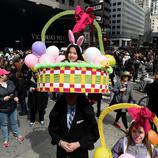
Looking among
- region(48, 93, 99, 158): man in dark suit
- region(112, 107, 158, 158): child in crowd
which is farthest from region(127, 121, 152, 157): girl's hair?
region(48, 93, 99, 158): man in dark suit

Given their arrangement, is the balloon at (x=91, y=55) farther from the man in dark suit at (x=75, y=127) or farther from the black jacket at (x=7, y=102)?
the black jacket at (x=7, y=102)

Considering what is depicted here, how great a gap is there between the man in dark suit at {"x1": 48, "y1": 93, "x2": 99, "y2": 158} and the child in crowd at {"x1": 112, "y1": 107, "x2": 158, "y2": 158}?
0.33 m

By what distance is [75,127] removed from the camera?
300cm

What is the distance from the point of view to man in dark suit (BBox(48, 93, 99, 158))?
2.99 m

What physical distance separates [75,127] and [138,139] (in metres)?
0.70

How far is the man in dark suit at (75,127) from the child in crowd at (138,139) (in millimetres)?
326

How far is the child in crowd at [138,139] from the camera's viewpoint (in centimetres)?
276

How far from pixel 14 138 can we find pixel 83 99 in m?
3.30

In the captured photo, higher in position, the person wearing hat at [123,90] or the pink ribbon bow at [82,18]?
the pink ribbon bow at [82,18]

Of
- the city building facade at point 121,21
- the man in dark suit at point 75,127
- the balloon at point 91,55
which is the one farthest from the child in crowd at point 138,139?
the city building facade at point 121,21

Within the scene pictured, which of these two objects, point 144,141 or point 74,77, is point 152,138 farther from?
point 74,77

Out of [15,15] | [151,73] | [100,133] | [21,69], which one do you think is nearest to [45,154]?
[100,133]

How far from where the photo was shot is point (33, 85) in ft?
22.1

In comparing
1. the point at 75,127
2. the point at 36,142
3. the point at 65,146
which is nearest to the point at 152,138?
the point at 75,127
